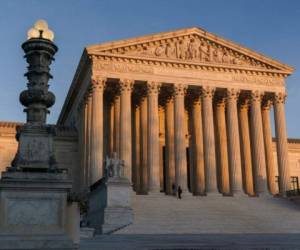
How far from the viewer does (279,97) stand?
4631cm

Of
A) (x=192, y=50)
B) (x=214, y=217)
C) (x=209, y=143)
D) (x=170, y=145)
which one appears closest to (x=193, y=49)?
(x=192, y=50)

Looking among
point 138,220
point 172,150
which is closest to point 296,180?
point 172,150

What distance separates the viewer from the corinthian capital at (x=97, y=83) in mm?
40656

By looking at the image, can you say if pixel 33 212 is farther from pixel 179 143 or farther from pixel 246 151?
pixel 246 151

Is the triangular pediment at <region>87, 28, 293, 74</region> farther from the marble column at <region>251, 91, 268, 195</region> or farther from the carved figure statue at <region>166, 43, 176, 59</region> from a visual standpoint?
the marble column at <region>251, 91, 268, 195</region>

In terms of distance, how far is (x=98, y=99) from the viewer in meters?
40.7

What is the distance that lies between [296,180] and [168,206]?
29322mm

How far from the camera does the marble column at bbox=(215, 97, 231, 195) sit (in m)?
45.4

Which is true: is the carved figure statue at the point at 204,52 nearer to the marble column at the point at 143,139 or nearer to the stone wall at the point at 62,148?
the marble column at the point at 143,139

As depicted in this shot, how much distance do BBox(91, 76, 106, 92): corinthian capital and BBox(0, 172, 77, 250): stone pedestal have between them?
3160 centimetres

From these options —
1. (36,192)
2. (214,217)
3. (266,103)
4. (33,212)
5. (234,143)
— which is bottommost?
(214,217)

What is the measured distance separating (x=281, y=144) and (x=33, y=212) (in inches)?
1533

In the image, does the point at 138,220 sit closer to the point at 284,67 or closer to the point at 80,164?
the point at 80,164

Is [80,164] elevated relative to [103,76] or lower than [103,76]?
lower
